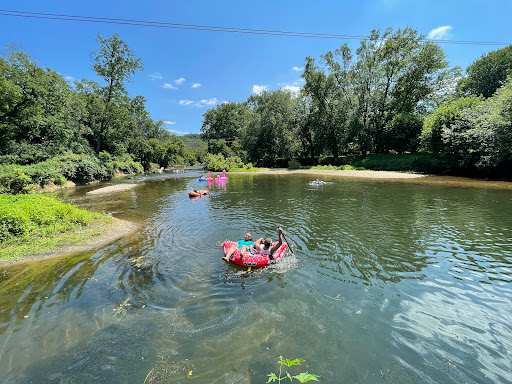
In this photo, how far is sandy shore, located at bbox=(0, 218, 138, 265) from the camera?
8.32 metres

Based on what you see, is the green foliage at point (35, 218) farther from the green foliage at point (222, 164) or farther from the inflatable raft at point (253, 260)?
the green foliage at point (222, 164)

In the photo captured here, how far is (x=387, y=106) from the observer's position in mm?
45031

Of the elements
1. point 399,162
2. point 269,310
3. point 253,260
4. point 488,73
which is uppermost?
point 488,73

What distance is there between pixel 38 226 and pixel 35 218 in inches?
14.9

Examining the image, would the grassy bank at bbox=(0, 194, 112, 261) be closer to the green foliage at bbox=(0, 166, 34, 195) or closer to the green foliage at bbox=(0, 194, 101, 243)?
the green foliage at bbox=(0, 194, 101, 243)

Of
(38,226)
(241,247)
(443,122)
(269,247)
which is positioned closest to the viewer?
(269,247)

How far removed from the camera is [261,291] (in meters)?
6.54

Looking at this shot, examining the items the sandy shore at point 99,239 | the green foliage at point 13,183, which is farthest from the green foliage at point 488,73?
the green foliage at point 13,183

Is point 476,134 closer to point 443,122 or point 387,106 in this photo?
point 443,122

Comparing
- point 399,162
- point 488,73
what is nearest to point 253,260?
point 399,162

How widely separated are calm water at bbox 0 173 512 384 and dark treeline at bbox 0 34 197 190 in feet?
59.2

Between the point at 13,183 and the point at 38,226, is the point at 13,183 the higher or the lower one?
the higher one

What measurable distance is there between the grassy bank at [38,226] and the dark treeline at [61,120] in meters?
11.3

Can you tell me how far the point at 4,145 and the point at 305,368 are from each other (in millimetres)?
35914
